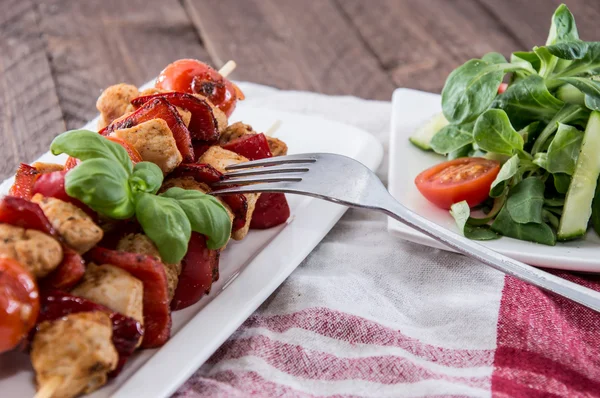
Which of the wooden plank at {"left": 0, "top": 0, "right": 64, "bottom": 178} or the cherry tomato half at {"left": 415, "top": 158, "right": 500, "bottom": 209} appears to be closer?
the cherry tomato half at {"left": 415, "top": 158, "right": 500, "bottom": 209}

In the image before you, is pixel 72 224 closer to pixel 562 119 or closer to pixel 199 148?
pixel 199 148

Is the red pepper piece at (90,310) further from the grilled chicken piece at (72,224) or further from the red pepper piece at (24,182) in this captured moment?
the red pepper piece at (24,182)

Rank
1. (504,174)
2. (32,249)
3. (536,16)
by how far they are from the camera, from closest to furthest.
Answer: (32,249), (504,174), (536,16)

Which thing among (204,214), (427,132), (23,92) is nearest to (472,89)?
(427,132)

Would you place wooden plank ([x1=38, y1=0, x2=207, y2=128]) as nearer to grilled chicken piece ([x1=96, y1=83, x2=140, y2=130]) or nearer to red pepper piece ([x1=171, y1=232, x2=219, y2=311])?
grilled chicken piece ([x1=96, y1=83, x2=140, y2=130])

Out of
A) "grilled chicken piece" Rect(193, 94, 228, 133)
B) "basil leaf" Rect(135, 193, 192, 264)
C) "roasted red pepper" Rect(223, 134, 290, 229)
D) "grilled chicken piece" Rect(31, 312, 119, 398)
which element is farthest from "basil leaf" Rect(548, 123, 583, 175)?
"grilled chicken piece" Rect(31, 312, 119, 398)

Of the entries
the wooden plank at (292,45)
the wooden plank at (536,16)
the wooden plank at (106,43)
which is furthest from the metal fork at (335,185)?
the wooden plank at (536,16)
